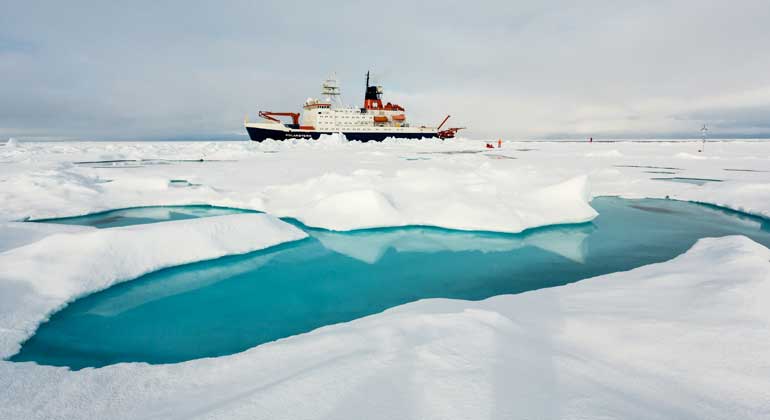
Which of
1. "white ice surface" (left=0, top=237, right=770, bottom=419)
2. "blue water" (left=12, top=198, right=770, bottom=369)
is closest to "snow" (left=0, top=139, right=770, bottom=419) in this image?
"white ice surface" (left=0, top=237, right=770, bottom=419)

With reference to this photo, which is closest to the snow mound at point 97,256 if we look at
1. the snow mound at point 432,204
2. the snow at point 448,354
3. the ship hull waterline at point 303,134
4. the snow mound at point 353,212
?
the snow at point 448,354

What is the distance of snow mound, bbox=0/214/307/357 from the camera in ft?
11.5

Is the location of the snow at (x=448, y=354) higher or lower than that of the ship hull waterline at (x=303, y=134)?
lower

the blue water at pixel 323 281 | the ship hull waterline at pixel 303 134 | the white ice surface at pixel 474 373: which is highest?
the ship hull waterline at pixel 303 134

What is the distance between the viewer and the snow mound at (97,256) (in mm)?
3492

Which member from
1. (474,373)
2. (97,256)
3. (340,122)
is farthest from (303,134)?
(474,373)

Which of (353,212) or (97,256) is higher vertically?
(353,212)

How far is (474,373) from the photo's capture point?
1938 mm

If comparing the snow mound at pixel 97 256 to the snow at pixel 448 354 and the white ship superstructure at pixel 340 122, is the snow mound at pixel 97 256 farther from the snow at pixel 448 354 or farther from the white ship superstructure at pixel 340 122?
the white ship superstructure at pixel 340 122

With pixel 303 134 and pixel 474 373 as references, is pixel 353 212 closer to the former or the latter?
pixel 474 373

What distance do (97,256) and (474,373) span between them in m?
4.96

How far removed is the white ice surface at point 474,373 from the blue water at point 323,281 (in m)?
0.78

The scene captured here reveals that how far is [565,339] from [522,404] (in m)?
1.08

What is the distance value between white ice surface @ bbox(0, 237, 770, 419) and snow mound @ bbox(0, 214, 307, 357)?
1.36m
